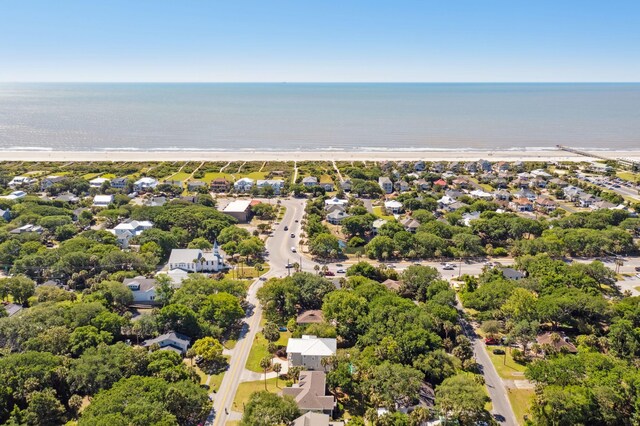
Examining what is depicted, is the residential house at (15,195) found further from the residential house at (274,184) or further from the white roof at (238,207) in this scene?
the residential house at (274,184)

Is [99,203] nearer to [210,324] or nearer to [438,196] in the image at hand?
[210,324]

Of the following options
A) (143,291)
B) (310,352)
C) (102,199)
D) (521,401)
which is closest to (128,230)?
(143,291)

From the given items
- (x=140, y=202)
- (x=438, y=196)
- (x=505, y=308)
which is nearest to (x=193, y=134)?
(x=140, y=202)

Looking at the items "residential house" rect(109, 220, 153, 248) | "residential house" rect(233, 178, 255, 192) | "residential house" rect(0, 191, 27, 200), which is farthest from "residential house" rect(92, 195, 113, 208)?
"residential house" rect(233, 178, 255, 192)

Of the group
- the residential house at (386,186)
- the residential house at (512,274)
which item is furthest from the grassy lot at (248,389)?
the residential house at (386,186)

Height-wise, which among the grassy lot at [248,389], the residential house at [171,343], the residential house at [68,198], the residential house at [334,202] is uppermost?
the residential house at [334,202]

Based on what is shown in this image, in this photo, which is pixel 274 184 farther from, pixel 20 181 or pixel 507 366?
pixel 507 366

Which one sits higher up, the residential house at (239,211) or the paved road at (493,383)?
the residential house at (239,211)
